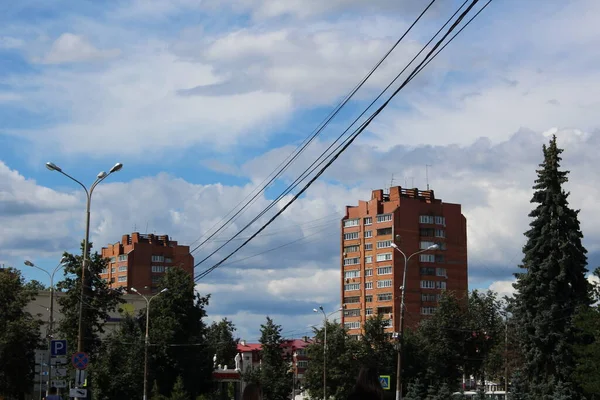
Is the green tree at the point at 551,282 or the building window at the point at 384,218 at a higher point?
the building window at the point at 384,218

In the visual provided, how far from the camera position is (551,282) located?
47.2m

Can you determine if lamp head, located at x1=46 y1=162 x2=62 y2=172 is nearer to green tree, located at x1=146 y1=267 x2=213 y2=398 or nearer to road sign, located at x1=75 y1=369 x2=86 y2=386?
road sign, located at x1=75 y1=369 x2=86 y2=386

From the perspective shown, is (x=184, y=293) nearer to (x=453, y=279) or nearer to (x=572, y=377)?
(x=572, y=377)

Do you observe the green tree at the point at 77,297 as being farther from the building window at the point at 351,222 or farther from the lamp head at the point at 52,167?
the building window at the point at 351,222

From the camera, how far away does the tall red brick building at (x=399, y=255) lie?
12631 cm

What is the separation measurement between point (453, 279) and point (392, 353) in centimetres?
6245

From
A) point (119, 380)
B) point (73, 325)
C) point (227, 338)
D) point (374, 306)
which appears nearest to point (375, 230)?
point (374, 306)

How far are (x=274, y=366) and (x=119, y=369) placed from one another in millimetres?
16783

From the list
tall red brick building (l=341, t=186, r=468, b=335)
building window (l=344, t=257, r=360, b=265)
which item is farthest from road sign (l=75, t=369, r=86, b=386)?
building window (l=344, t=257, r=360, b=265)

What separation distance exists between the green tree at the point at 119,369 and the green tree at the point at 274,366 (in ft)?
46.4

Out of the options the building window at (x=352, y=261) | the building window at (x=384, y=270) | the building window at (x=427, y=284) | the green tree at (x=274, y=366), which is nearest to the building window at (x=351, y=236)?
the building window at (x=352, y=261)

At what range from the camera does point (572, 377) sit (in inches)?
1794

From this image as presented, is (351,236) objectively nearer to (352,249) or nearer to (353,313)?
(352,249)

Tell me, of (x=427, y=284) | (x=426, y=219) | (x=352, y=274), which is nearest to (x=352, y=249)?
(x=352, y=274)
